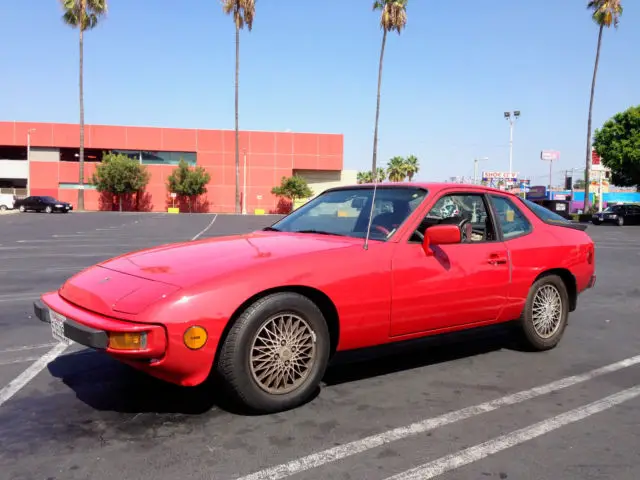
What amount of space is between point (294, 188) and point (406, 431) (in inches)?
2039

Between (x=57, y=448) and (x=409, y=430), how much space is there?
188 centimetres

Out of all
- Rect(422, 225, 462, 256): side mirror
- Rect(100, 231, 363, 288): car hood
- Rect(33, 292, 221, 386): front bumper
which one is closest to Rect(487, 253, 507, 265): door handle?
Rect(422, 225, 462, 256): side mirror

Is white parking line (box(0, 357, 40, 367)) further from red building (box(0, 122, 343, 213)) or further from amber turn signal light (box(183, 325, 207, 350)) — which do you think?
red building (box(0, 122, 343, 213))

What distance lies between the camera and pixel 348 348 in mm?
3496

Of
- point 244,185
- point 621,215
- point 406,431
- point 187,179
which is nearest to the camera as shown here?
point 406,431

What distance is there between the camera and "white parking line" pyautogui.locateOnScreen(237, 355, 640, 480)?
2.55 metres

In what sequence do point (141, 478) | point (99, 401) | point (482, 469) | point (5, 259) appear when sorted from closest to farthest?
point (141, 478) < point (482, 469) < point (99, 401) < point (5, 259)

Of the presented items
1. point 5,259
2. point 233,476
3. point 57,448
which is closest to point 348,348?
point 233,476

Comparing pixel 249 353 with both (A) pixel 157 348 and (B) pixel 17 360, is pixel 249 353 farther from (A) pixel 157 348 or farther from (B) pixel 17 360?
(B) pixel 17 360

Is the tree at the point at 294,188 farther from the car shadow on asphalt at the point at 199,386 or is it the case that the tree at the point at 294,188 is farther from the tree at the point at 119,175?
the car shadow on asphalt at the point at 199,386

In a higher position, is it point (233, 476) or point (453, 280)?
point (453, 280)

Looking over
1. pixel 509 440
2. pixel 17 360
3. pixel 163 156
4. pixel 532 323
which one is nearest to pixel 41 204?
pixel 163 156

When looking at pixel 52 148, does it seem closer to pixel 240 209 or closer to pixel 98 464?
pixel 240 209

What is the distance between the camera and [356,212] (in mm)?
4215
